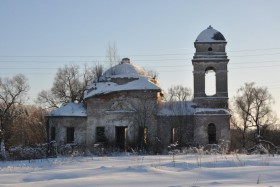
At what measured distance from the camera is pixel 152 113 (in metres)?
26.4

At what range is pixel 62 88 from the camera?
43.8 metres

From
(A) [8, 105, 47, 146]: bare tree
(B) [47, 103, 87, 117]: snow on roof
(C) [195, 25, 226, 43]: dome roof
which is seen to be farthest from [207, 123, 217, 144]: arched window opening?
(A) [8, 105, 47, 146]: bare tree

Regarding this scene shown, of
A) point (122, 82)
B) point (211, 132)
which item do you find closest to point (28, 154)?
point (122, 82)

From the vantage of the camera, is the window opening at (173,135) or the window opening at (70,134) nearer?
the window opening at (173,135)

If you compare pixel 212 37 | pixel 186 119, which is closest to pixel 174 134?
pixel 186 119

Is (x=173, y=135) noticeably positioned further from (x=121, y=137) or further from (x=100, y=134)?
(x=100, y=134)

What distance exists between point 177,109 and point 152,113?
5.45ft

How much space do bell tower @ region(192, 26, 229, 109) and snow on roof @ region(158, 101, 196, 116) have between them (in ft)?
2.05

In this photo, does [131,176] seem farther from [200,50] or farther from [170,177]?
[200,50]

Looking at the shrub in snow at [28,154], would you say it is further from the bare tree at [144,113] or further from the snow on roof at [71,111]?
the bare tree at [144,113]

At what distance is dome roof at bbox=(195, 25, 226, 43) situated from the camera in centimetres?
2661

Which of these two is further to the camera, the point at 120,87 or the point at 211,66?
the point at 120,87

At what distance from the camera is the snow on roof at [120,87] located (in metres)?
26.5

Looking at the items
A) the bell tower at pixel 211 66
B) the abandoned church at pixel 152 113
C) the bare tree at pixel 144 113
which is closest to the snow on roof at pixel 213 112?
the abandoned church at pixel 152 113
